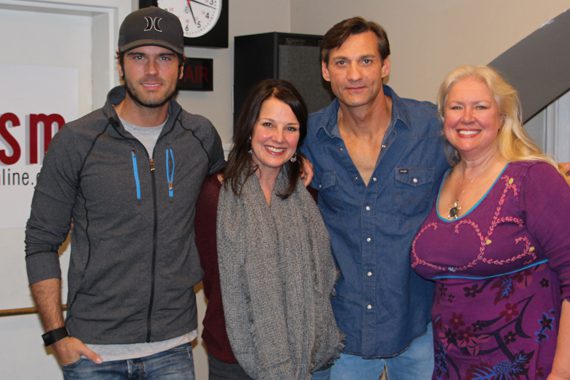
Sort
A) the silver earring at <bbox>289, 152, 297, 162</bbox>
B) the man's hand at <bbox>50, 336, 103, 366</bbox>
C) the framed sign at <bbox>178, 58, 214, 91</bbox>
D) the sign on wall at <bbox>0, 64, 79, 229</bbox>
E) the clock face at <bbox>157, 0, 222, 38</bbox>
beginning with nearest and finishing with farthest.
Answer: the man's hand at <bbox>50, 336, 103, 366</bbox> → the silver earring at <bbox>289, 152, 297, 162</bbox> → the sign on wall at <bbox>0, 64, 79, 229</bbox> → the clock face at <bbox>157, 0, 222, 38</bbox> → the framed sign at <bbox>178, 58, 214, 91</bbox>

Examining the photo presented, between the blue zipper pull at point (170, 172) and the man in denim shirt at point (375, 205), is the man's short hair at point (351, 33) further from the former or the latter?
the blue zipper pull at point (170, 172)

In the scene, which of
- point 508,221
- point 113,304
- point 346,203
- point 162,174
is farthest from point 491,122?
point 113,304

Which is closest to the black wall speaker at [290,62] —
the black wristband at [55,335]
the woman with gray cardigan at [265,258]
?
the woman with gray cardigan at [265,258]

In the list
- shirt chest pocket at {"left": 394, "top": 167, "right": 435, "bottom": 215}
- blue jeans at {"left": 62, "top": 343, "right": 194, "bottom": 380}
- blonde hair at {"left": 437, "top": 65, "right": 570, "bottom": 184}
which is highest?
blonde hair at {"left": 437, "top": 65, "right": 570, "bottom": 184}

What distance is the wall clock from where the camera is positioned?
3729 millimetres

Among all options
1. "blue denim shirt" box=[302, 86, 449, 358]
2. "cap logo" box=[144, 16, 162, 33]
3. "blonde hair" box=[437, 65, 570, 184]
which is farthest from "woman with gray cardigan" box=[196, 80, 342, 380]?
"blonde hair" box=[437, 65, 570, 184]

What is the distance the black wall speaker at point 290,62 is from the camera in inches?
146

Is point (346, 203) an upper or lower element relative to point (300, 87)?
lower

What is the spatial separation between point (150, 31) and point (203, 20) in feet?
5.08

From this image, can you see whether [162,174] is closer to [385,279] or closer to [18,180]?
[385,279]

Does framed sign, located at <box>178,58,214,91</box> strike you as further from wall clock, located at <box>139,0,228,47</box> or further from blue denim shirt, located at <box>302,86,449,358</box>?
blue denim shirt, located at <box>302,86,449,358</box>

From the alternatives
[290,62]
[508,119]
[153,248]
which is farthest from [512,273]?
[290,62]

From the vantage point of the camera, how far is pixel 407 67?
11.7 ft

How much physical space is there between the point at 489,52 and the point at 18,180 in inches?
79.7
